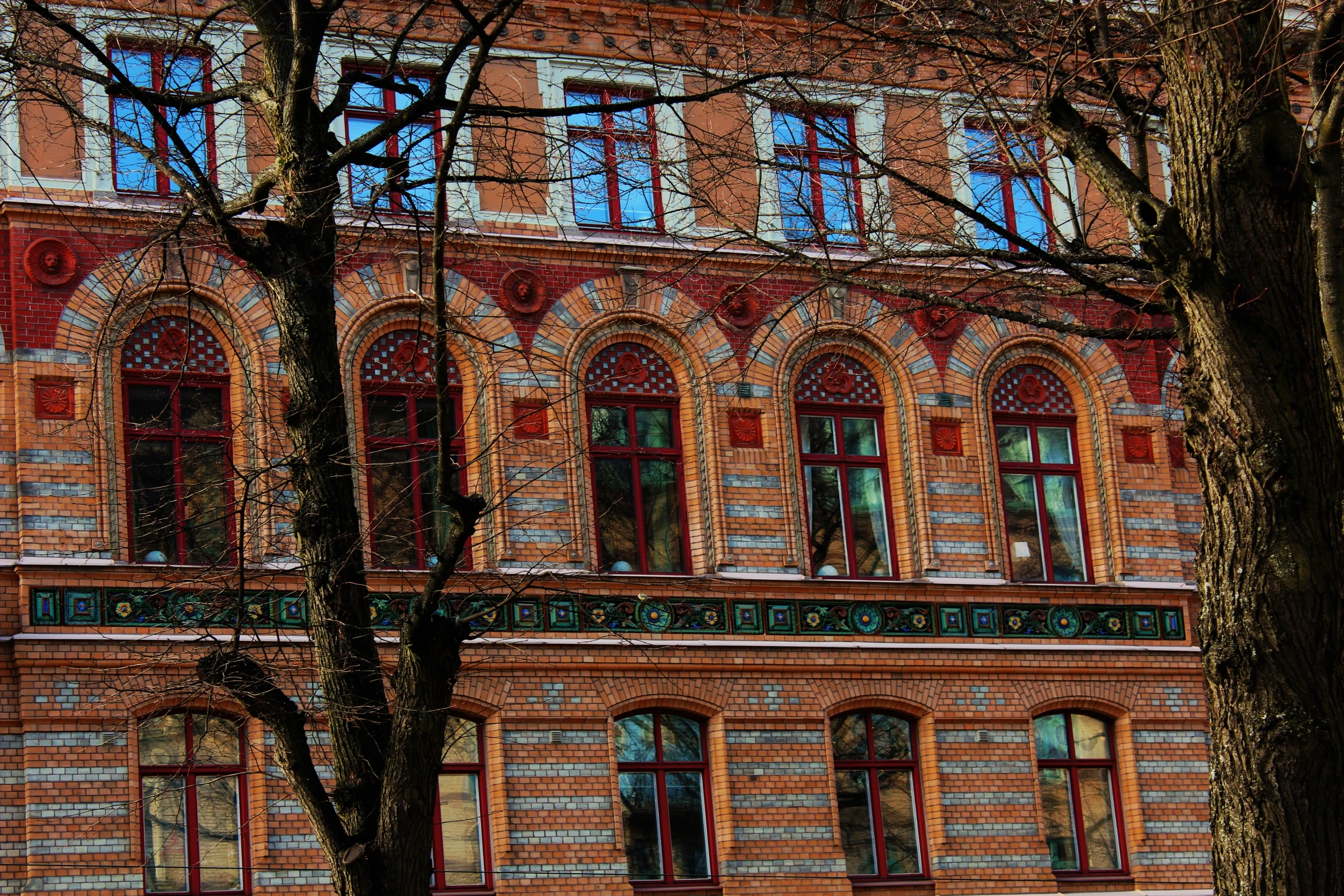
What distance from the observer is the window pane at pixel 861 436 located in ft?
78.7

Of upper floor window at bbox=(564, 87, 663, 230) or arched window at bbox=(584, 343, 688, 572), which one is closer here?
arched window at bbox=(584, 343, 688, 572)

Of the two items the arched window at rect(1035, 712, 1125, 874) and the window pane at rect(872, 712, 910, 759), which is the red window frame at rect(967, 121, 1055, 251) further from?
the arched window at rect(1035, 712, 1125, 874)

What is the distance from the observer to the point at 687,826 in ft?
72.1

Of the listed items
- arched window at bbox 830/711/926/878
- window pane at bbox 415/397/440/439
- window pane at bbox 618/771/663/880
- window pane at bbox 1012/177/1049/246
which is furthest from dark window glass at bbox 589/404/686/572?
window pane at bbox 1012/177/1049/246

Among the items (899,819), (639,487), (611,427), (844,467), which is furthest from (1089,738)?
(611,427)

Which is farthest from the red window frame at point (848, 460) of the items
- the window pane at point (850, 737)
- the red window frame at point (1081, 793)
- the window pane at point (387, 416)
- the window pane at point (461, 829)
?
the window pane at point (461, 829)

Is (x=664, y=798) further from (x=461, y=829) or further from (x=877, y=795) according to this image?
(x=877, y=795)

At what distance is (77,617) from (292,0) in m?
9.66

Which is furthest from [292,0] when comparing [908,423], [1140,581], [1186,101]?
[1140,581]

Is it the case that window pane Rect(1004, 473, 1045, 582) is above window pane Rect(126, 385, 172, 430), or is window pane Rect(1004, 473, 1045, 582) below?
below

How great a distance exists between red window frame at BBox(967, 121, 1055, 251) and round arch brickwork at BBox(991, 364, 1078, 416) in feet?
5.34

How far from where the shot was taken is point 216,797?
20219mm

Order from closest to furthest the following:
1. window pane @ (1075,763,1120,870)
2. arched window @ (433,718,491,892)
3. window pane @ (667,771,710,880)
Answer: arched window @ (433,718,491,892) < window pane @ (667,771,710,880) < window pane @ (1075,763,1120,870)

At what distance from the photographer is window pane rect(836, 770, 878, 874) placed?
22500 millimetres
